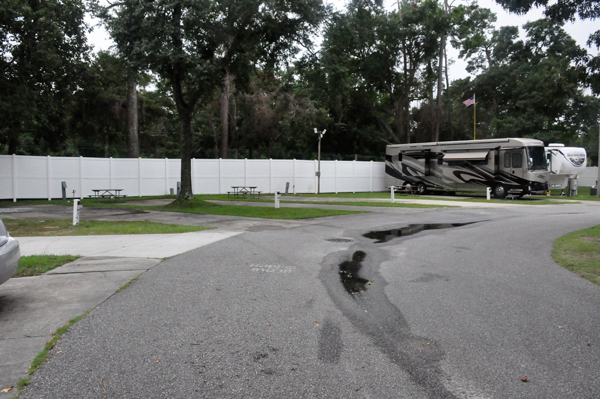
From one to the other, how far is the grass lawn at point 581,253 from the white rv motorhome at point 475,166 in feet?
48.3

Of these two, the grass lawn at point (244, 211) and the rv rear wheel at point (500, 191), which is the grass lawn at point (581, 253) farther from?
the rv rear wheel at point (500, 191)

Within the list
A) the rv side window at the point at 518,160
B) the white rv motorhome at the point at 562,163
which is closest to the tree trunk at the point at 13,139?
the rv side window at the point at 518,160

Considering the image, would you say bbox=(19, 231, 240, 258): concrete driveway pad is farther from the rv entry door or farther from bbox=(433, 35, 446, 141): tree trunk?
bbox=(433, 35, 446, 141): tree trunk

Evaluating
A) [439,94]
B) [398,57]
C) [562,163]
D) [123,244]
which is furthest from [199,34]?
[439,94]

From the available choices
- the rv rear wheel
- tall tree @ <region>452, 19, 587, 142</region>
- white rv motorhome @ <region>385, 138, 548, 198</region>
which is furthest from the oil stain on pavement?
tall tree @ <region>452, 19, 587, 142</region>

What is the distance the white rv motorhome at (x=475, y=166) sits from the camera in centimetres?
2639

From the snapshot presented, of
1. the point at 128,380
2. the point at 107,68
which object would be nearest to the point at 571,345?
the point at 128,380

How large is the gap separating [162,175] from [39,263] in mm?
20766

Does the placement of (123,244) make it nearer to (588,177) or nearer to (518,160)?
(518,160)

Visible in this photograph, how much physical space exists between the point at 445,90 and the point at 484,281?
1770 inches

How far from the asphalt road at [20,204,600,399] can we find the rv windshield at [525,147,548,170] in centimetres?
1902

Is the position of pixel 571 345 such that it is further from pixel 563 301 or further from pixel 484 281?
pixel 484 281

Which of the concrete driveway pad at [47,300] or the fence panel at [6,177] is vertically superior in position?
the fence panel at [6,177]

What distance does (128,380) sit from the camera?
147 inches
